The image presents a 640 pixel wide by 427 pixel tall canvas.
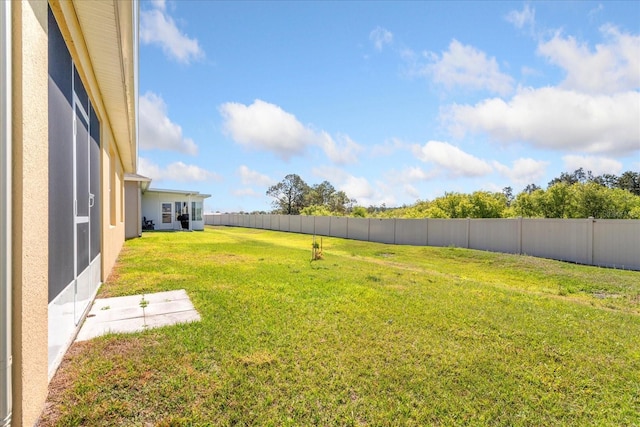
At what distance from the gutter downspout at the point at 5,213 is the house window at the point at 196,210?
22738mm

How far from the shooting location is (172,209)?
22.1m

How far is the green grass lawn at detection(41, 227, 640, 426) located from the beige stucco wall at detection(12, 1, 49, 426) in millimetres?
518

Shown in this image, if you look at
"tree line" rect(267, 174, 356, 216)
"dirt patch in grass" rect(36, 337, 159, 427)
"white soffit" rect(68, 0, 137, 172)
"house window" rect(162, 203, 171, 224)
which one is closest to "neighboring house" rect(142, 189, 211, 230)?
"house window" rect(162, 203, 171, 224)

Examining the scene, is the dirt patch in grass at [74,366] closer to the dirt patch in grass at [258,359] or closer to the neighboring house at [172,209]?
the dirt patch in grass at [258,359]

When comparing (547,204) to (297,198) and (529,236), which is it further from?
(297,198)

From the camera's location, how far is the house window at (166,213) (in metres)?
21.8

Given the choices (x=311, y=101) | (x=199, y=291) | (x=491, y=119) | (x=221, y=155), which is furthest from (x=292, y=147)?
(x=199, y=291)

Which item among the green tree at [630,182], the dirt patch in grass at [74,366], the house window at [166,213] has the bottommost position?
the dirt patch in grass at [74,366]

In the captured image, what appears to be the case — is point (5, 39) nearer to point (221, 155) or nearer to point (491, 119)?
point (491, 119)

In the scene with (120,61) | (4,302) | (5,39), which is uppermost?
(120,61)

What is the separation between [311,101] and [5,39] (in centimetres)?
1715

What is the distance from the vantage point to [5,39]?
4.99ft

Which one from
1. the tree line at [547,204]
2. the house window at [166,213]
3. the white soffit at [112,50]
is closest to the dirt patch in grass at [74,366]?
the white soffit at [112,50]

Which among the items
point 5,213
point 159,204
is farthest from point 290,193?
point 5,213
